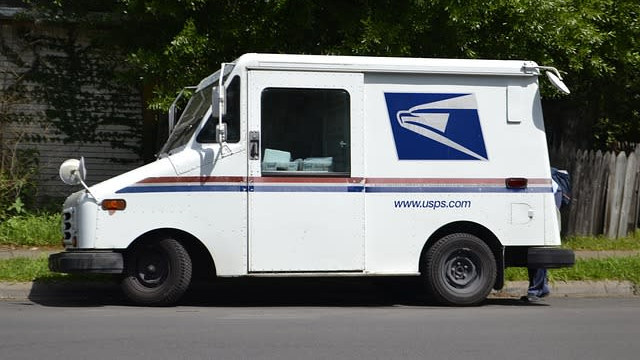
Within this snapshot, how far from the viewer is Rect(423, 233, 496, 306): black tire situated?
35.3ft

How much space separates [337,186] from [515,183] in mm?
2030

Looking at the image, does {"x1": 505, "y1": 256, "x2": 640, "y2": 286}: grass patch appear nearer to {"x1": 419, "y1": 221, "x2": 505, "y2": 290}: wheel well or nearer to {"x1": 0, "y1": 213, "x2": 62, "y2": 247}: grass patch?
{"x1": 419, "y1": 221, "x2": 505, "y2": 290}: wheel well

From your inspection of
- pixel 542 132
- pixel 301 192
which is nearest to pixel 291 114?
pixel 301 192

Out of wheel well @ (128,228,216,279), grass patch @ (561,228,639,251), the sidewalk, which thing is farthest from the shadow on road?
grass patch @ (561,228,639,251)

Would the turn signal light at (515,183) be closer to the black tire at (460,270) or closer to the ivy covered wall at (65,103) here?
the black tire at (460,270)

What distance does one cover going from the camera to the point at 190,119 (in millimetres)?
11070

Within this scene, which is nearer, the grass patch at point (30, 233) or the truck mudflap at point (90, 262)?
the truck mudflap at point (90, 262)

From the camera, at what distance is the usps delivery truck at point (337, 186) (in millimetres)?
10297

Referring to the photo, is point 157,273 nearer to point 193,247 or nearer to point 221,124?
point 193,247

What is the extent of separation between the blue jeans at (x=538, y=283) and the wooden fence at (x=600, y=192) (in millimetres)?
5359

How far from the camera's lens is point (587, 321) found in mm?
9062

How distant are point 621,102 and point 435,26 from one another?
640 cm

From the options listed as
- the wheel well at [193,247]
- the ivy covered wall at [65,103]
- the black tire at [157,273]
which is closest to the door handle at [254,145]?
the wheel well at [193,247]

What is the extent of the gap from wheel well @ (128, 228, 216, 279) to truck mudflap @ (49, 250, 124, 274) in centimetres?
29
